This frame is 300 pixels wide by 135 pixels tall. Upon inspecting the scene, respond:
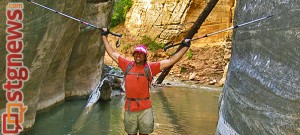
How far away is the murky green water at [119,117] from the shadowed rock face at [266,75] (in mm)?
3770

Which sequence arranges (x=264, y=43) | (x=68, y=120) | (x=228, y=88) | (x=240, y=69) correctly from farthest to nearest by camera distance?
1. (x=68, y=120)
2. (x=228, y=88)
3. (x=240, y=69)
4. (x=264, y=43)

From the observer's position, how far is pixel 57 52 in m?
10.7

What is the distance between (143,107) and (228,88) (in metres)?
1.98

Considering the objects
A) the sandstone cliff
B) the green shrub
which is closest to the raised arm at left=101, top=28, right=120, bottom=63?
the sandstone cliff

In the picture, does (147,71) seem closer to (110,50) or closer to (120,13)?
(110,50)

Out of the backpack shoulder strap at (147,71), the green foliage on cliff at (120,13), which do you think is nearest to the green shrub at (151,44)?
Answer: the green foliage on cliff at (120,13)

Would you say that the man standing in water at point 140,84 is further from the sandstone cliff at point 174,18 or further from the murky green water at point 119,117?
the sandstone cliff at point 174,18

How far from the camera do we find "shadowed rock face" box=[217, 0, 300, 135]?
4.87 meters

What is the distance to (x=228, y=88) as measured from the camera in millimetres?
6691

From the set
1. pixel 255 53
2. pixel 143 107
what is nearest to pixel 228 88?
pixel 255 53

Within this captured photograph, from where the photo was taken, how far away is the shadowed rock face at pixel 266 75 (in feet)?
16.0

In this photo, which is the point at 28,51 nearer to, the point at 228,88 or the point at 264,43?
the point at 228,88

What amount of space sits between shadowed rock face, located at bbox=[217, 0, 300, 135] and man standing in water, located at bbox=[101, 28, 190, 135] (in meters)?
1.12

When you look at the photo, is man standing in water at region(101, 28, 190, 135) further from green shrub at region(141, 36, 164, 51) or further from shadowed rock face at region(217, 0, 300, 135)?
green shrub at region(141, 36, 164, 51)
